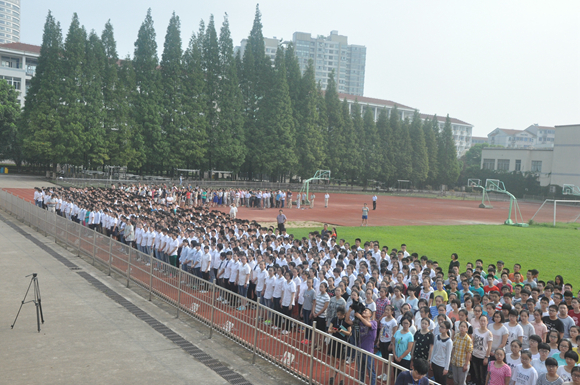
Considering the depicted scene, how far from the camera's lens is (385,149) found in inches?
2717

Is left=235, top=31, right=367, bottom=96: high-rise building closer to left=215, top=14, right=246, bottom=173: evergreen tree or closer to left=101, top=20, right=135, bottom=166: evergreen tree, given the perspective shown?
left=215, top=14, right=246, bottom=173: evergreen tree

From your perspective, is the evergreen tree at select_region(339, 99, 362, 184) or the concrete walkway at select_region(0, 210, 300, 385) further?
the evergreen tree at select_region(339, 99, 362, 184)

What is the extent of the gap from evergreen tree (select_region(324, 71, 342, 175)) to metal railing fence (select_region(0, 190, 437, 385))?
48.4m

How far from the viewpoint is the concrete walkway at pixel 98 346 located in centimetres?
721

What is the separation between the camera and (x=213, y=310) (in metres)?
9.09

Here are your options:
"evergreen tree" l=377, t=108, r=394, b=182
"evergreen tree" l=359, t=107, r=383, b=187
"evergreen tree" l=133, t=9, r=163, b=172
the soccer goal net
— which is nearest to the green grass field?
the soccer goal net

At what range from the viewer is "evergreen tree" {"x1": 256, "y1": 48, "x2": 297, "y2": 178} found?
173 ft

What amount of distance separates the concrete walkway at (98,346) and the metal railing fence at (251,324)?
332 millimetres

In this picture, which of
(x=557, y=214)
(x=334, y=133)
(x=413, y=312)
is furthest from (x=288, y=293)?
(x=334, y=133)

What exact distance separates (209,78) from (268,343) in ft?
156

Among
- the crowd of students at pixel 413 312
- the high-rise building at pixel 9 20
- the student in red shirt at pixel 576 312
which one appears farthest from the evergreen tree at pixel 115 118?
the high-rise building at pixel 9 20

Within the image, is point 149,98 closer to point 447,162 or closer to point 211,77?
point 211,77

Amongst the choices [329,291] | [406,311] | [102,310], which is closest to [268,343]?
[329,291]

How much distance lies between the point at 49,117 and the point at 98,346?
39068 mm
